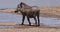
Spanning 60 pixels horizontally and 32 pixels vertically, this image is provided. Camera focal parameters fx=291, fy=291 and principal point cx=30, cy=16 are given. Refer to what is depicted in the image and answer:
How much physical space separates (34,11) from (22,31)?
356 centimetres

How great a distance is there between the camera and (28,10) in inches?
771

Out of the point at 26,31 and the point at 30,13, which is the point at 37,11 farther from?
the point at 26,31

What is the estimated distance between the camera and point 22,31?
53.3ft

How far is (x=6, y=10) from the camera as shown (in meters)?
37.7

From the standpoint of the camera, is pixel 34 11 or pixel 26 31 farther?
pixel 34 11

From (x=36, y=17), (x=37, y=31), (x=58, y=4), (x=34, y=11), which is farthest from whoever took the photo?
(x=58, y=4)

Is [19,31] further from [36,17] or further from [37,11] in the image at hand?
[36,17]

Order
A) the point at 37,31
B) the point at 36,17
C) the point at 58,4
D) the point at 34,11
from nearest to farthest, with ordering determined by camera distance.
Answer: the point at 37,31 < the point at 34,11 < the point at 36,17 < the point at 58,4

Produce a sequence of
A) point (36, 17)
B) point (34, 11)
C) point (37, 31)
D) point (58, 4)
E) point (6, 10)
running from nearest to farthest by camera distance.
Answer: point (37, 31) → point (34, 11) → point (36, 17) → point (6, 10) → point (58, 4)

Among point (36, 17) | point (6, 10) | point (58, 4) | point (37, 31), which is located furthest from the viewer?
point (58, 4)

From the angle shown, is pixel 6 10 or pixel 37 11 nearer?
pixel 37 11

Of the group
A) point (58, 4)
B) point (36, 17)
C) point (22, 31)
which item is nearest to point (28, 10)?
point (36, 17)

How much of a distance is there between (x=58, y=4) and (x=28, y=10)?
2241 centimetres

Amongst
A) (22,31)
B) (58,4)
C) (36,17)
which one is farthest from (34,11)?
(58,4)
